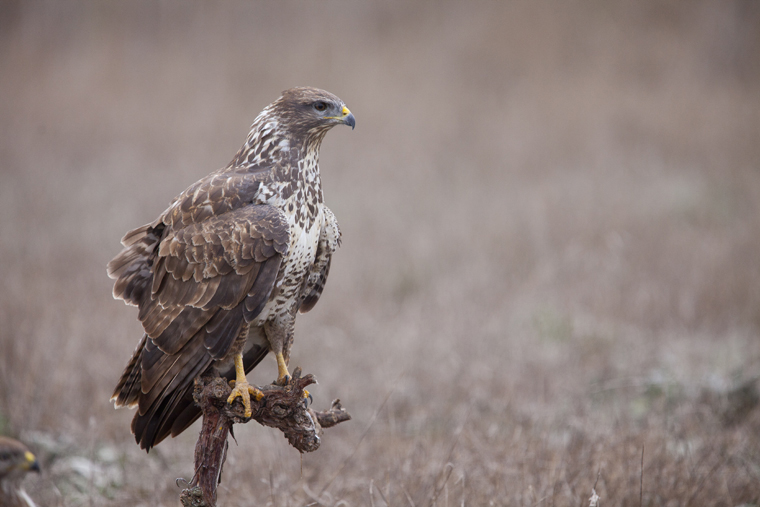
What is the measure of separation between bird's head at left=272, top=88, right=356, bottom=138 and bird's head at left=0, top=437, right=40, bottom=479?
2.09 metres

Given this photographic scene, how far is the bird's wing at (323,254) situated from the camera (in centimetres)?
235

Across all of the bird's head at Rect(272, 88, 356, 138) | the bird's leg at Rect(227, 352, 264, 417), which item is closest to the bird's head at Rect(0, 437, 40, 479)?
the bird's leg at Rect(227, 352, 264, 417)

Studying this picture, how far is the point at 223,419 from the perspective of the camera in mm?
2109

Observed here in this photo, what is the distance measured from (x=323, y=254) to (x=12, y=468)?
190 centimetres

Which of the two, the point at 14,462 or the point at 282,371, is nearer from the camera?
the point at 282,371

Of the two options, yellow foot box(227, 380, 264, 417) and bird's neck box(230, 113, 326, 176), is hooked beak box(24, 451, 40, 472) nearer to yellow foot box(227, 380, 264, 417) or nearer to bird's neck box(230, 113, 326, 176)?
yellow foot box(227, 380, 264, 417)

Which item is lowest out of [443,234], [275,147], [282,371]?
[443,234]

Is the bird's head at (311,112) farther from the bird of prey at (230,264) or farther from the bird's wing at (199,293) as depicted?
→ the bird's wing at (199,293)

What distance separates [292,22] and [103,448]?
37.7ft

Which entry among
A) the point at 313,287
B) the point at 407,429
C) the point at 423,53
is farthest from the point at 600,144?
the point at 313,287

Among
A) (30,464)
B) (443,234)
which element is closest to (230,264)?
(30,464)

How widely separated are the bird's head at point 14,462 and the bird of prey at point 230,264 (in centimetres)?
97

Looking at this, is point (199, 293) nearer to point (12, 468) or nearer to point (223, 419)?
point (223, 419)

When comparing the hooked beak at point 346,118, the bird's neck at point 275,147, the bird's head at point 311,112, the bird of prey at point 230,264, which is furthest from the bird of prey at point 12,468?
the hooked beak at point 346,118
